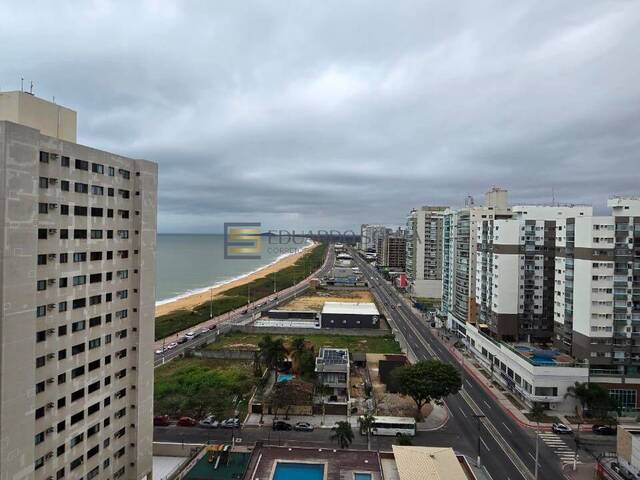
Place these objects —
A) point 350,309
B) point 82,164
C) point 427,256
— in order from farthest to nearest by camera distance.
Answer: point 427,256 → point 350,309 → point 82,164

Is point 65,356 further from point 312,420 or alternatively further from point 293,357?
point 293,357

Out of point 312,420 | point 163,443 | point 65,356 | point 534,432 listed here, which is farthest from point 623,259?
point 65,356

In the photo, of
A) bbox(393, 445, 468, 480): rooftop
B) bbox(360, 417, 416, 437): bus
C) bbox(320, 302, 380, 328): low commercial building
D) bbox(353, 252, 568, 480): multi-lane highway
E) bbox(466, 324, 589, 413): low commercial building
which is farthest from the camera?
bbox(320, 302, 380, 328): low commercial building

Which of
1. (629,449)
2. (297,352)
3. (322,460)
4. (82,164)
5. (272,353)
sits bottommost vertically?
(322,460)

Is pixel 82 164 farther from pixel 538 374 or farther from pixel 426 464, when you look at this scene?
pixel 538 374

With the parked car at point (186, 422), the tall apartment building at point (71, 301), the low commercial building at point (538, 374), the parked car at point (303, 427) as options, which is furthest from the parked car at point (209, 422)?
the low commercial building at point (538, 374)

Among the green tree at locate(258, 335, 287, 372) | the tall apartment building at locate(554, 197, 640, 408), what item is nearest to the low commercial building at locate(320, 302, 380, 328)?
the green tree at locate(258, 335, 287, 372)

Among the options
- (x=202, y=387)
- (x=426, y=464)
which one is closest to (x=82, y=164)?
(x=426, y=464)

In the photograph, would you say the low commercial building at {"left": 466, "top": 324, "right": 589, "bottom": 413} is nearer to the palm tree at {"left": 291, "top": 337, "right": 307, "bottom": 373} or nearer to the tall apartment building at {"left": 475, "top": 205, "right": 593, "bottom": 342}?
the tall apartment building at {"left": 475, "top": 205, "right": 593, "bottom": 342}
